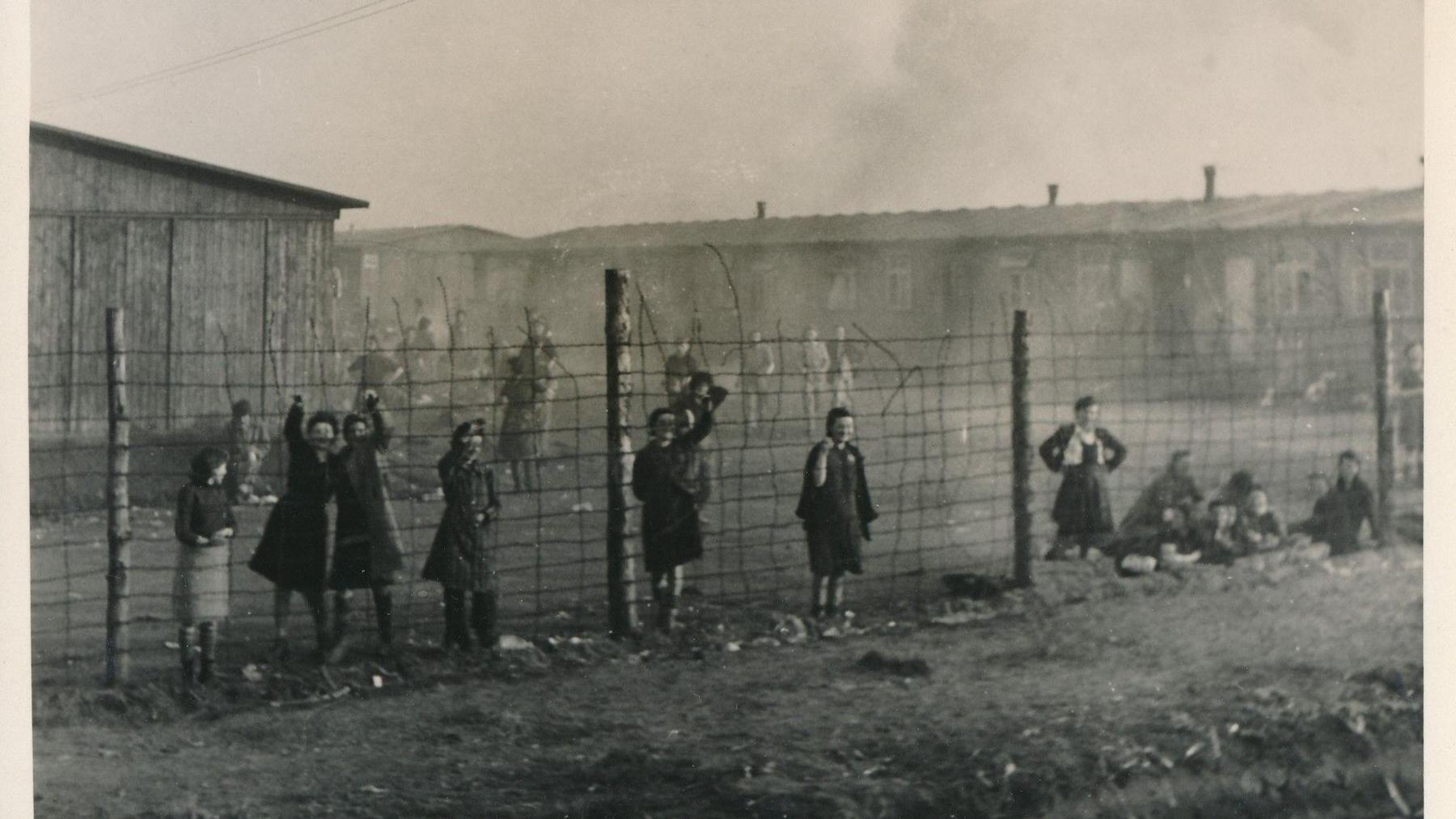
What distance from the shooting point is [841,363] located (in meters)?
5.17

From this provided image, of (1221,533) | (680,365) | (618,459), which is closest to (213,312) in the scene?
(618,459)

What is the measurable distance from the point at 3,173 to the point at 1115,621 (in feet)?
14.7

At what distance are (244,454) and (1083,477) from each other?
333 cm

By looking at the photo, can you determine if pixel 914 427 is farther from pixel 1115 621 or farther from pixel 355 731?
pixel 355 731

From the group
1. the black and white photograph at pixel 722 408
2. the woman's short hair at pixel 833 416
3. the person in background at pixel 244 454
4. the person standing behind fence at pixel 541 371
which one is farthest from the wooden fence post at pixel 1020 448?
the person in background at pixel 244 454

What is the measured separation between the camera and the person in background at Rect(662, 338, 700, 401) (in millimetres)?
5020

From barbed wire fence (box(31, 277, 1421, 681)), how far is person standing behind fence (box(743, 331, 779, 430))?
0.01m

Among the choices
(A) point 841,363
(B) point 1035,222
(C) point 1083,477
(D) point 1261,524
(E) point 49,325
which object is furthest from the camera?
(D) point 1261,524

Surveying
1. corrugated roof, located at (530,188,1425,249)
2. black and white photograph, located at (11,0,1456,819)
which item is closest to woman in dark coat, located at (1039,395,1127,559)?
black and white photograph, located at (11,0,1456,819)

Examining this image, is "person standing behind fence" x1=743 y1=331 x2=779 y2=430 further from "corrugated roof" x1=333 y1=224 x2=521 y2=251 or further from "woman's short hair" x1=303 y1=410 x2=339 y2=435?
"woman's short hair" x1=303 y1=410 x2=339 y2=435

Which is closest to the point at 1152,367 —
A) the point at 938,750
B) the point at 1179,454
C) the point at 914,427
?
the point at 1179,454

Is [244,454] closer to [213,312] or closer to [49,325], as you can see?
[213,312]

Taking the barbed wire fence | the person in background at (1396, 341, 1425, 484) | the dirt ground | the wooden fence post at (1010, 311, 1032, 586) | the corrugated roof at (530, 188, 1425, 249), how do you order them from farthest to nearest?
the person in background at (1396, 341, 1425, 484) → the wooden fence post at (1010, 311, 1032, 586) → the corrugated roof at (530, 188, 1425, 249) → the barbed wire fence → the dirt ground

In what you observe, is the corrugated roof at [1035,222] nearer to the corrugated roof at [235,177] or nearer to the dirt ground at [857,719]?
the corrugated roof at [235,177]
